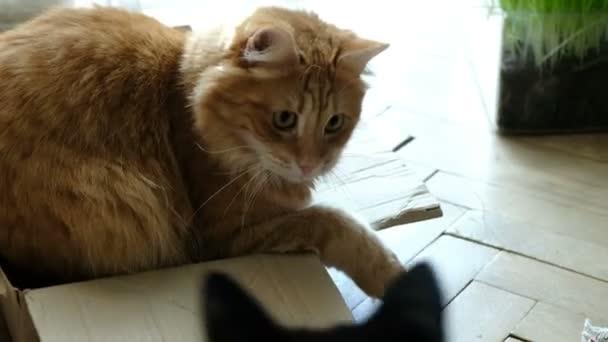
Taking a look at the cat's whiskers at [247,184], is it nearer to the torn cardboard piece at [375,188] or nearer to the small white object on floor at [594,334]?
the torn cardboard piece at [375,188]

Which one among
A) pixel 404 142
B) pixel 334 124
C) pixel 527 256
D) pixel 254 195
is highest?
pixel 334 124

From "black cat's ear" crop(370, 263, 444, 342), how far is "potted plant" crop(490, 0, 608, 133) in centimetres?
151

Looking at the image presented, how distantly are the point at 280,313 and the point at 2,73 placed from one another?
0.56 metres

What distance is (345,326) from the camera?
80 cm

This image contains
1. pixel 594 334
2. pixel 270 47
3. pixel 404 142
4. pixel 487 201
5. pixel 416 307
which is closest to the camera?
pixel 416 307

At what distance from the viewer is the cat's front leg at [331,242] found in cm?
140

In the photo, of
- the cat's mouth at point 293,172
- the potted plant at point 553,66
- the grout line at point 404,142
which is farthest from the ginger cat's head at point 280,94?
the potted plant at point 553,66

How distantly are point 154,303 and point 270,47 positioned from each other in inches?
16.1

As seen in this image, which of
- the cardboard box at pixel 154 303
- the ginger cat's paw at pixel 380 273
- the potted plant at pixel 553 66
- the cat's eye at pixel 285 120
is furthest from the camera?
the potted plant at pixel 553 66

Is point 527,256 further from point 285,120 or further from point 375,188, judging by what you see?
point 285,120

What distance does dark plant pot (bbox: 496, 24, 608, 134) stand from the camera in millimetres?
2225

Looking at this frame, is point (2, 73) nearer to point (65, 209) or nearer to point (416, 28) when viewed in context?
point (65, 209)

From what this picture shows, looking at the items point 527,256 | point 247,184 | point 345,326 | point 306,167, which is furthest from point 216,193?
point 527,256

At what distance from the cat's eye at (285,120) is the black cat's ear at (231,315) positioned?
1.76 feet
